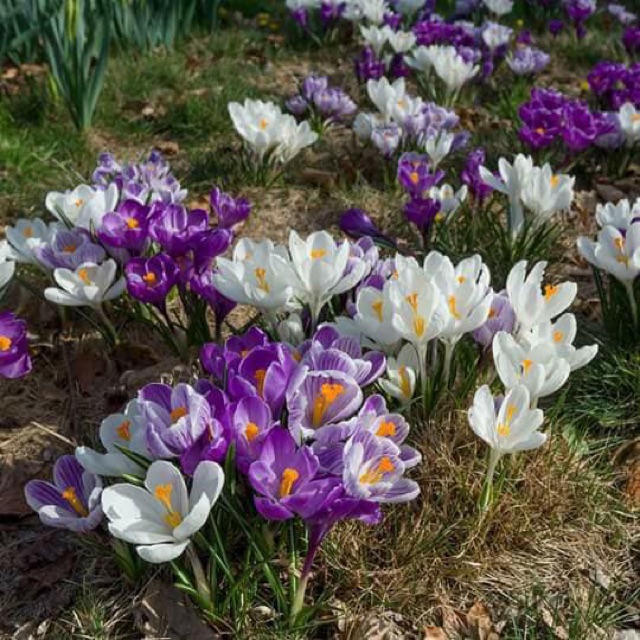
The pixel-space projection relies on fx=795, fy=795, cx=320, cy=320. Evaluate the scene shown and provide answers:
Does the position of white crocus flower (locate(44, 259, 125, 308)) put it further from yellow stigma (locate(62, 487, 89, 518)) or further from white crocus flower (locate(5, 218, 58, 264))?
yellow stigma (locate(62, 487, 89, 518))

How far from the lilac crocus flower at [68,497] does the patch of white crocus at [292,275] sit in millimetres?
502

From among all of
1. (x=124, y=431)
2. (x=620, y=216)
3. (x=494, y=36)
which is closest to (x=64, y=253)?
(x=124, y=431)

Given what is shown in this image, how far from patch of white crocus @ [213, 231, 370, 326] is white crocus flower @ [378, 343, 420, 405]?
0.20 metres

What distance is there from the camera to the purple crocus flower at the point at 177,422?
1329 mm

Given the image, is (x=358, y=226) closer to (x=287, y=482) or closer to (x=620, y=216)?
(x=620, y=216)

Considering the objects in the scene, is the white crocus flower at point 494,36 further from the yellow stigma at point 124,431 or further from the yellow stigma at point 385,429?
the yellow stigma at point 124,431

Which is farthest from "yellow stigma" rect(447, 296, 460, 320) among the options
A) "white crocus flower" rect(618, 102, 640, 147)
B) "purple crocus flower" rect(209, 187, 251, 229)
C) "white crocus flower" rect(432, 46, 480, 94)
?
"white crocus flower" rect(432, 46, 480, 94)

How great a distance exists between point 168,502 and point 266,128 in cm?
190

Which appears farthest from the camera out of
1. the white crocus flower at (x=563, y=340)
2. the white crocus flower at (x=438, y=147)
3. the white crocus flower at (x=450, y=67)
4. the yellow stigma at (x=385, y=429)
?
the white crocus flower at (x=450, y=67)

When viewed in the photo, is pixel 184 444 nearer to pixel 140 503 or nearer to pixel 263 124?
pixel 140 503

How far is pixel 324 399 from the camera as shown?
1433 millimetres

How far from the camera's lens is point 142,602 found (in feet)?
4.87

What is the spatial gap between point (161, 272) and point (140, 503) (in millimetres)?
764

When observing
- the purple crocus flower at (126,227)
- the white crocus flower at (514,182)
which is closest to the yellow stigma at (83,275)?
the purple crocus flower at (126,227)
